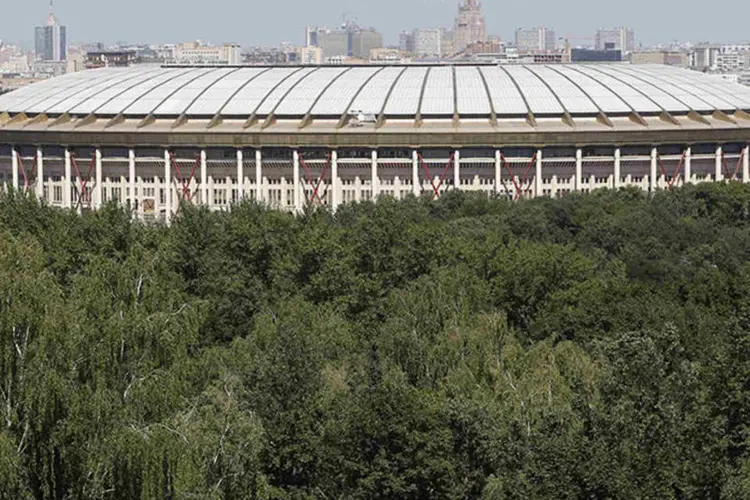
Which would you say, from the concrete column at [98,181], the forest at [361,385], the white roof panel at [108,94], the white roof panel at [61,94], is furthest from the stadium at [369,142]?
the forest at [361,385]

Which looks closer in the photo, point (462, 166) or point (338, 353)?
point (338, 353)

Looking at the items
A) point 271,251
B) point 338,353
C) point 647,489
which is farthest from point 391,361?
point 271,251

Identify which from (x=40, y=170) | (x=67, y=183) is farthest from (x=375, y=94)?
(x=40, y=170)

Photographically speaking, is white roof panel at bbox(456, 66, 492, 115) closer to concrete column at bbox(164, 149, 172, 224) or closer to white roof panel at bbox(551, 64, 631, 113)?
white roof panel at bbox(551, 64, 631, 113)

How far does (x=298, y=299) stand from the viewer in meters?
51.1

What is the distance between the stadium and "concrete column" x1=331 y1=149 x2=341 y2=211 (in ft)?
0.27

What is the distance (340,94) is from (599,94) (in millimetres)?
15368

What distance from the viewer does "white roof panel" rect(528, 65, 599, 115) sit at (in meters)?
93.6

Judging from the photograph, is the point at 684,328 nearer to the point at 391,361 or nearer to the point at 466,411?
the point at 391,361

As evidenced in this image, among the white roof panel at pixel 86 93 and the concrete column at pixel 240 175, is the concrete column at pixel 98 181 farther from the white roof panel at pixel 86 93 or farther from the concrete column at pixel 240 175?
the concrete column at pixel 240 175

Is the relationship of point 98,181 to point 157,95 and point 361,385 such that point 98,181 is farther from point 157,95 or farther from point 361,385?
point 361,385

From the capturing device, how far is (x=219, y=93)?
321 feet

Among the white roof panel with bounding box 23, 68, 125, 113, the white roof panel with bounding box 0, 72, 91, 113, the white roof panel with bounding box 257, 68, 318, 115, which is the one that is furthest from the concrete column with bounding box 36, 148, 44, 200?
the white roof panel with bounding box 257, 68, 318, 115

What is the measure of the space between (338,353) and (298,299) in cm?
882
